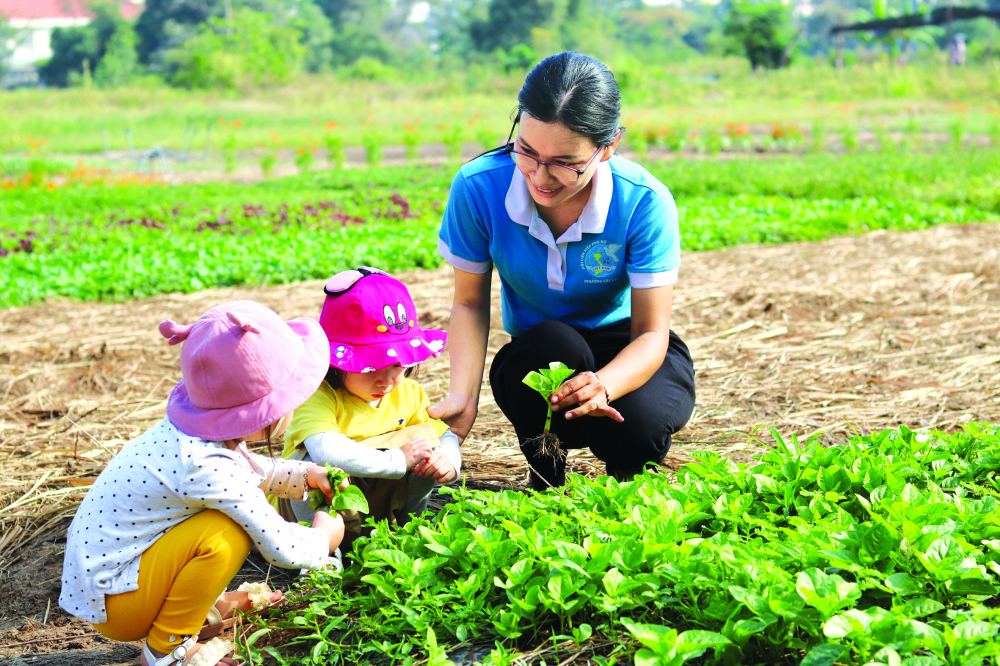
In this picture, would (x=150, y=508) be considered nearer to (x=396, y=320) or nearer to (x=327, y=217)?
(x=396, y=320)

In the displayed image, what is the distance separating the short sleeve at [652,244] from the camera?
95.0 inches

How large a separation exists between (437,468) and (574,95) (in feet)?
3.34

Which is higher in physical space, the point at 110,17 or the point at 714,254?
the point at 110,17

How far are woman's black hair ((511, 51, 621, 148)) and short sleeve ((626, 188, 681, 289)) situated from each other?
308 mm

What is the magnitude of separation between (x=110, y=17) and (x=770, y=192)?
48.0 metres

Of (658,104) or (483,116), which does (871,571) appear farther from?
(658,104)

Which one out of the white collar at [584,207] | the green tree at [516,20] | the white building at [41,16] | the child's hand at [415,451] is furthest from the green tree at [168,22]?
the child's hand at [415,451]

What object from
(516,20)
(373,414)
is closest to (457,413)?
(373,414)

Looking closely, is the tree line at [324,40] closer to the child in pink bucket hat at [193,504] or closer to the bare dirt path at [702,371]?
the bare dirt path at [702,371]

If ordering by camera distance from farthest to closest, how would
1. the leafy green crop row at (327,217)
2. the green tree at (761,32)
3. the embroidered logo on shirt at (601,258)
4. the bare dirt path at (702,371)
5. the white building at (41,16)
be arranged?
the white building at (41,16) → the green tree at (761,32) → the leafy green crop row at (327,217) → the bare dirt path at (702,371) → the embroidered logo on shirt at (601,258)

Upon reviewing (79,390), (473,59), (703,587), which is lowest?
(79,390)

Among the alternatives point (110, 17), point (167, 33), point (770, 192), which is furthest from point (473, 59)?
point (770, 192)

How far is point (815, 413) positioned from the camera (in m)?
3.21

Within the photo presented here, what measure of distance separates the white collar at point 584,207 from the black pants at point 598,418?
29 cm
